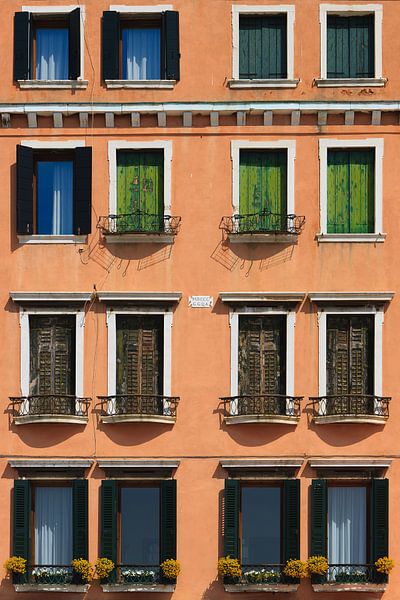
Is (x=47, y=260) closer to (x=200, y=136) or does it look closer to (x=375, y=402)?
(x=200, y=136)

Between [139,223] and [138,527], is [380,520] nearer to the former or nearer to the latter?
[138,527]

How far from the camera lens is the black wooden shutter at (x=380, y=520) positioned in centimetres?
3206

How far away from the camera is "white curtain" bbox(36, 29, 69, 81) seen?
33562 millimetres

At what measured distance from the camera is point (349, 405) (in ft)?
106

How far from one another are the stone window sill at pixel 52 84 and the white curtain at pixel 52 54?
40 cm

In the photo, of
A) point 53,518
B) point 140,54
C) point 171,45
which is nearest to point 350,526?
point 53,518

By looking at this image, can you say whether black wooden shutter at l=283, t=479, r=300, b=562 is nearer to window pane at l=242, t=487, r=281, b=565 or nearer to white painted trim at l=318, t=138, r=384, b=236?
window pane at l=242, t=487, r=281, b=565

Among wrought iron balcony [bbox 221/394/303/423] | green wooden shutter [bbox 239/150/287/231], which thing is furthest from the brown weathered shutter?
green wooden shutter [bbox 239/150/287/231]

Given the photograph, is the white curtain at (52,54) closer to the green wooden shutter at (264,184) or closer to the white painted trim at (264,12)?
the white painted trim at (264,12)

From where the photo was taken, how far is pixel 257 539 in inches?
1276

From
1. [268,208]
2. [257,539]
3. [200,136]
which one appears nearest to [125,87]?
[200,136]

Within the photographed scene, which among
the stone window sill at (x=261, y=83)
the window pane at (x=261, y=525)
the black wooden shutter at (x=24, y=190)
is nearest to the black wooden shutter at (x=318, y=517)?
the window pane at (x=261, y=525)

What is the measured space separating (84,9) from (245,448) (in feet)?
35.9

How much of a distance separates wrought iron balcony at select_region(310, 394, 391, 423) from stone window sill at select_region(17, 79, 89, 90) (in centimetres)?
907
